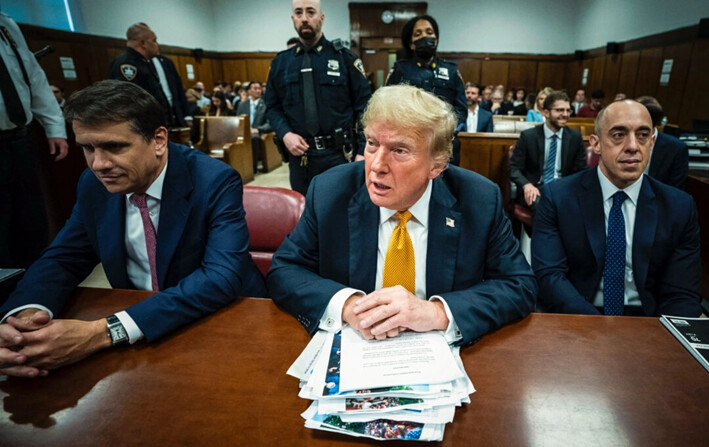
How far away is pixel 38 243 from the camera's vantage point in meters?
2.67

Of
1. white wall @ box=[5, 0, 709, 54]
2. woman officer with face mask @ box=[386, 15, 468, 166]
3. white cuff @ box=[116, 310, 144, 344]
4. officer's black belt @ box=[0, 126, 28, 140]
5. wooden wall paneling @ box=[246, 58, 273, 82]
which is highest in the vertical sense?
white wall @ box=[5, 0, 709, 54]

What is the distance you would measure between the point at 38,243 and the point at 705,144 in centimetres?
505

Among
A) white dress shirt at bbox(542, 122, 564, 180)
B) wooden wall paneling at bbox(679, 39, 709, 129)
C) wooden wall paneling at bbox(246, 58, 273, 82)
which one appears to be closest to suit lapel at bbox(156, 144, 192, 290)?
white dress shirt at bbox(542, 122, 564, 180)

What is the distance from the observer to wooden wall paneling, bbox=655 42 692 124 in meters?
7.20

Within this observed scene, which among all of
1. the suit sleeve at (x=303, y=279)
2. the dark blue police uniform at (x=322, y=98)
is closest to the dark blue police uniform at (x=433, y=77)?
the dark blue police uniform at (x=322, y=98)

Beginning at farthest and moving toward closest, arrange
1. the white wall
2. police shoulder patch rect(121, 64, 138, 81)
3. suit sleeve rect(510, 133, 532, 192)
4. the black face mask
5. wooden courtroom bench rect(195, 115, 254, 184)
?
the white wall < wooden courtroom bench rect(195, 115, 254, 184) < police shoulder patch rect(121, 64, 138, 81) < suit sleeve rect(510, 133, 532, 192) < the black face mask

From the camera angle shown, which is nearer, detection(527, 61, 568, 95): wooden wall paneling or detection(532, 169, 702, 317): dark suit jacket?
detection(532, 169, 702, 317): dark suit jacket

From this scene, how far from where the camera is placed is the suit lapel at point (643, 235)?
154 centimetres

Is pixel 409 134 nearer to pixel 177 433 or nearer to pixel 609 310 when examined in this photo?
pixel 177 433

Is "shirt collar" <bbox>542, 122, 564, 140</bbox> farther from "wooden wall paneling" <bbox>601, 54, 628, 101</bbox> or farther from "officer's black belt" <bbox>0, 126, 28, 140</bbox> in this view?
"wooden wall paneling" <bbox>601, 54, 628, 101</bbox>

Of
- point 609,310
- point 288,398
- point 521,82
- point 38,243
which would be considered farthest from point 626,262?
point 521,82

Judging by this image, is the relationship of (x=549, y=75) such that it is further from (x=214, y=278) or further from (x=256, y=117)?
(x=214, y=278)

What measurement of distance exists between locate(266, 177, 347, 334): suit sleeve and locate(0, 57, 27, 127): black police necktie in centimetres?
218

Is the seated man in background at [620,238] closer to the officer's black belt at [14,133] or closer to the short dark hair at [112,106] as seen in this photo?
the short dark hair at [112,106]
